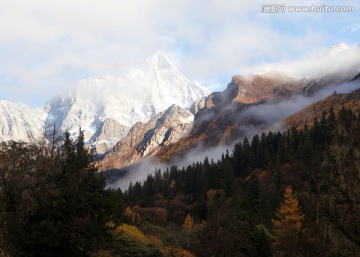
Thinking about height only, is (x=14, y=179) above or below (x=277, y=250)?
above

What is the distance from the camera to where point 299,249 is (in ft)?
99.8

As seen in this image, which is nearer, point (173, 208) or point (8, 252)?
point (8, 252)

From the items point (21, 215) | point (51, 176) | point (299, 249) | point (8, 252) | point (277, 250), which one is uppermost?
point (51, 176)

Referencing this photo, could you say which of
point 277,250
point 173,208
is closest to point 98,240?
point 277,250

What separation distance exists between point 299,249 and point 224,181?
8575 cm

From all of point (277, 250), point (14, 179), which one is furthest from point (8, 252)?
point (277, 250)

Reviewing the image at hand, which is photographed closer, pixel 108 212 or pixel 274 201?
pixel 108 212

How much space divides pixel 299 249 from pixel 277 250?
20186 millimetres

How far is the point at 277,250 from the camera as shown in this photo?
49.6 meters

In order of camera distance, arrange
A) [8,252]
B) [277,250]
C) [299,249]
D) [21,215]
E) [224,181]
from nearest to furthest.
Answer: [8,252]
[21,215]
[299,249]
[277,250]
[224,181]

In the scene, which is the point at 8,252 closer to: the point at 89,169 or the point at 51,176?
the point at 51,176

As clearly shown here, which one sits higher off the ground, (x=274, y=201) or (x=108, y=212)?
(x=108, y=212)

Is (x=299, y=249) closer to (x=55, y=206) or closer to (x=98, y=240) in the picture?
(x=98, y=240)

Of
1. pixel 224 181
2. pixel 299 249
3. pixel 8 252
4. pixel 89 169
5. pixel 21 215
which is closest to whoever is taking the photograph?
pixel 8 252
